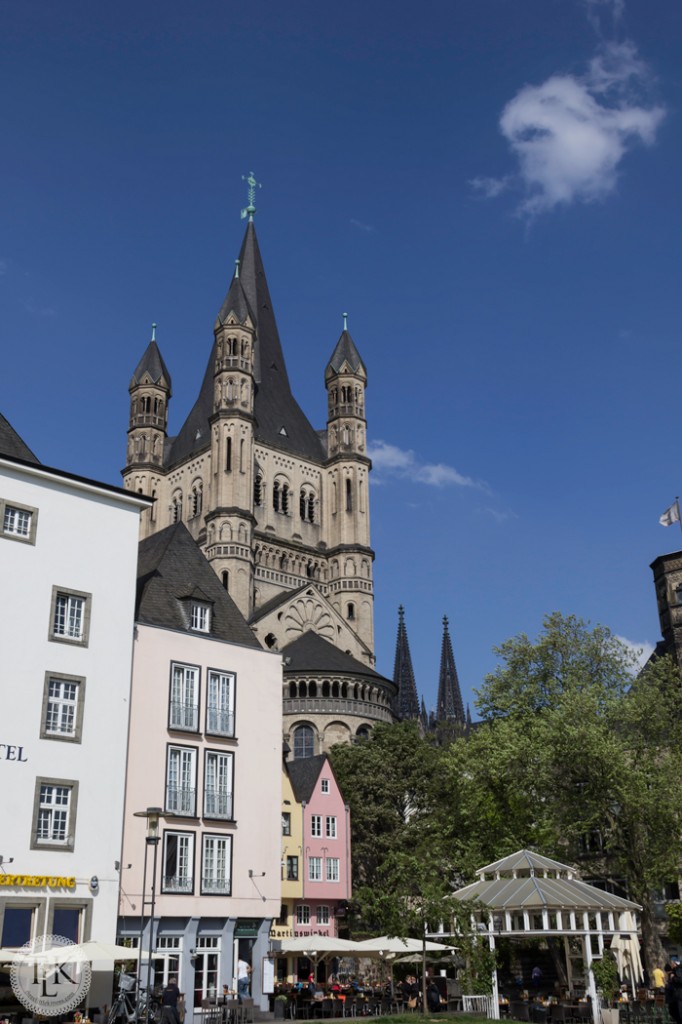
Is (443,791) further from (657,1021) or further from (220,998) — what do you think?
(657,1021)

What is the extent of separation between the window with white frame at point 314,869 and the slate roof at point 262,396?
49669mm

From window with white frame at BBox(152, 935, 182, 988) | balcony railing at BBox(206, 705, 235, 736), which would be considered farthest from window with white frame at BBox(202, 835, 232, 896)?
balcony railing at BBox(206, 705, 235, 736)

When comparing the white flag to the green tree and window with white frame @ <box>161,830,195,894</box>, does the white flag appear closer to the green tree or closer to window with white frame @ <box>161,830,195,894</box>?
the green tree

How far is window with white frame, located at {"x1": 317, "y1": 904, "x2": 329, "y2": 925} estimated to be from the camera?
46125 mm

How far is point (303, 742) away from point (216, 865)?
129ft

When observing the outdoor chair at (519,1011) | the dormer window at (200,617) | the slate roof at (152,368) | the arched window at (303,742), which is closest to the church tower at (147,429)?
the slate roof at (152,368)

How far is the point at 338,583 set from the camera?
293ft

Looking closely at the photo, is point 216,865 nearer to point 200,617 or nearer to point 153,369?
point 200,617

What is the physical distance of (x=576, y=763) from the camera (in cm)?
4006

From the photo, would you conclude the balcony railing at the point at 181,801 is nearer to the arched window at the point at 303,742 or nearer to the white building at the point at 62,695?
the white building at the point at 62,695

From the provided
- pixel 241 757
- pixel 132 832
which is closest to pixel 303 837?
pixel 241 757

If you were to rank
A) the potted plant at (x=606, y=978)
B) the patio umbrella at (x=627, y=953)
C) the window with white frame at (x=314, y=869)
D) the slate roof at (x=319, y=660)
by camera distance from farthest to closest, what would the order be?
the slate roof at (x=319, y=660), the window with white frame at (x=314, y=869), the patio umbrella at (x=627, y=953), the potted plant at (x=606, y=978)

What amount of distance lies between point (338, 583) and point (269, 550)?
22.7 ft

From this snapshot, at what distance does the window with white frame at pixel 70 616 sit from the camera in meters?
30.0
